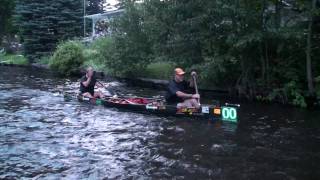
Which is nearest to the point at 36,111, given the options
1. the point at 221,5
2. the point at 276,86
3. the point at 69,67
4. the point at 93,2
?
the point at 221,5

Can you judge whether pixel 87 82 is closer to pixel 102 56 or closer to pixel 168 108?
pixel 168 108

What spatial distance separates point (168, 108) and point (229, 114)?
2.35 metres

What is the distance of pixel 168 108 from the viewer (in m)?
17.4

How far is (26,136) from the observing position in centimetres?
1439

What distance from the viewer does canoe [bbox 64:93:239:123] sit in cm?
1620

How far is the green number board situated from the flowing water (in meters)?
0.30

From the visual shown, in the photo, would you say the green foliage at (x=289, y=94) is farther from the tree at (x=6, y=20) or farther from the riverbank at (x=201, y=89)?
the tree at (x=6, y=20)

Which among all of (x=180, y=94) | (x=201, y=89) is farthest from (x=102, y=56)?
(x=180, y=94)

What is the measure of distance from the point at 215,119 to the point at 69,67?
2059 centimetres

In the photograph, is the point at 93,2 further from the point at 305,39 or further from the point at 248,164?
the point at 248,164

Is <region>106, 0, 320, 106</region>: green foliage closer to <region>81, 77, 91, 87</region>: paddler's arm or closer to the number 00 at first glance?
<region>81, 77, 91, 87</region>: paddler's arm

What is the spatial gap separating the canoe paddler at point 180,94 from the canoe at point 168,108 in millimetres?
278

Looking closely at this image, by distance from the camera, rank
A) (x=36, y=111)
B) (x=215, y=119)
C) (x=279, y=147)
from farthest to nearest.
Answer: (x=36, y=111) → (x=215, y=119) → (x=279, y=147)

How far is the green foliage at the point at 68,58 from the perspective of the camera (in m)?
34.7
